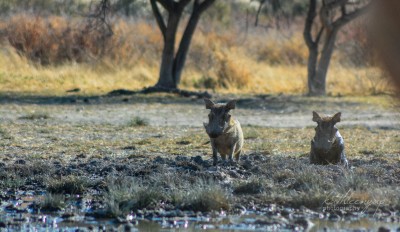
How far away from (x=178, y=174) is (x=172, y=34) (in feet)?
60.8

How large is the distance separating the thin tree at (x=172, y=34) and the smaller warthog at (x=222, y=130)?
55.6 feet

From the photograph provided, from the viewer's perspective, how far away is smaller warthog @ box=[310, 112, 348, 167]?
46.7ft

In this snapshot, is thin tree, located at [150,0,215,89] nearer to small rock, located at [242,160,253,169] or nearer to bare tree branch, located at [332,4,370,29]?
bare tree branch, located at [332,4,370,29]

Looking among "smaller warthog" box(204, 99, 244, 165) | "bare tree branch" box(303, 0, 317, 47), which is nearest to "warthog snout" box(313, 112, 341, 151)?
"smaller warthog" box(204, 99, 244, 165)

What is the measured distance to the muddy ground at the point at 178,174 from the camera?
1192 cm

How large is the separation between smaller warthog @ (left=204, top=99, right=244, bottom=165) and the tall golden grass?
17690mm

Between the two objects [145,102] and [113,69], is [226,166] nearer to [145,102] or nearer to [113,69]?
[145,102]

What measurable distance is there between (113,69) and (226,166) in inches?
893

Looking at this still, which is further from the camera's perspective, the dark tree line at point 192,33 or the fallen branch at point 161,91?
the dark tree line at point 192,33

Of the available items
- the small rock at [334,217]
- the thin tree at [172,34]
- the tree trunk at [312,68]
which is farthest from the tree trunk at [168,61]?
the small rock at [334,217]

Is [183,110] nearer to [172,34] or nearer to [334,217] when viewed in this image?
[172,34]

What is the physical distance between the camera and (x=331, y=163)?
14.6m

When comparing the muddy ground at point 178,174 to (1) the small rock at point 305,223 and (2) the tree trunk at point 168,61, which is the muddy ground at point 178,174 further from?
(2) the tree trunk at point 168,61

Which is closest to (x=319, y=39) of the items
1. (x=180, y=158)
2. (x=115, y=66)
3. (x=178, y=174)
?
(x=115, y=66)
